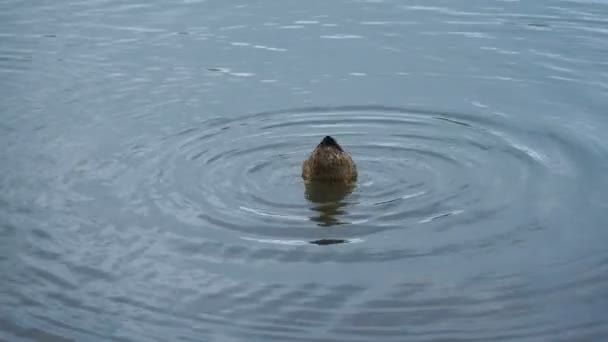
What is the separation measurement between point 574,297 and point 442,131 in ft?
16.0

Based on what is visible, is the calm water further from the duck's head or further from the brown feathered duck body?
the duck's head

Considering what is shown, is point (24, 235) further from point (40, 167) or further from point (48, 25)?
point (48, 25)

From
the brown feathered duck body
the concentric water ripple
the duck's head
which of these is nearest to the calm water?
the concentric water ripple

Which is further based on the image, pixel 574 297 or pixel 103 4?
pixel 103 4

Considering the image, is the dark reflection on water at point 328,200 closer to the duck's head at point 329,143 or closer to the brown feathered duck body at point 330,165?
the brown feathered duck body at point 330,165

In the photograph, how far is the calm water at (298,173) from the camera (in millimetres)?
9289

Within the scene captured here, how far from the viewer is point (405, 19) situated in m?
19.4

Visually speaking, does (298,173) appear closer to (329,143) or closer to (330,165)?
(330,165)

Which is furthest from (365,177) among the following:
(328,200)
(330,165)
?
(328,200)

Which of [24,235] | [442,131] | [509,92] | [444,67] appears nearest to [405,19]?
[444,67]

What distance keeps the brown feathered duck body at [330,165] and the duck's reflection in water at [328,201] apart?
8 centimetres

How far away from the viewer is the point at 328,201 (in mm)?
11914

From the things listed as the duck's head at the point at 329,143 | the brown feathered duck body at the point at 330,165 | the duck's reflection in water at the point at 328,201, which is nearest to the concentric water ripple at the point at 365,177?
the duck's reflection in water at the point at 328,201

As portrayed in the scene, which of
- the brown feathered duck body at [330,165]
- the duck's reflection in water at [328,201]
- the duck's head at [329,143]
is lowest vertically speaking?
the duck's reflection in water at [328,201]
